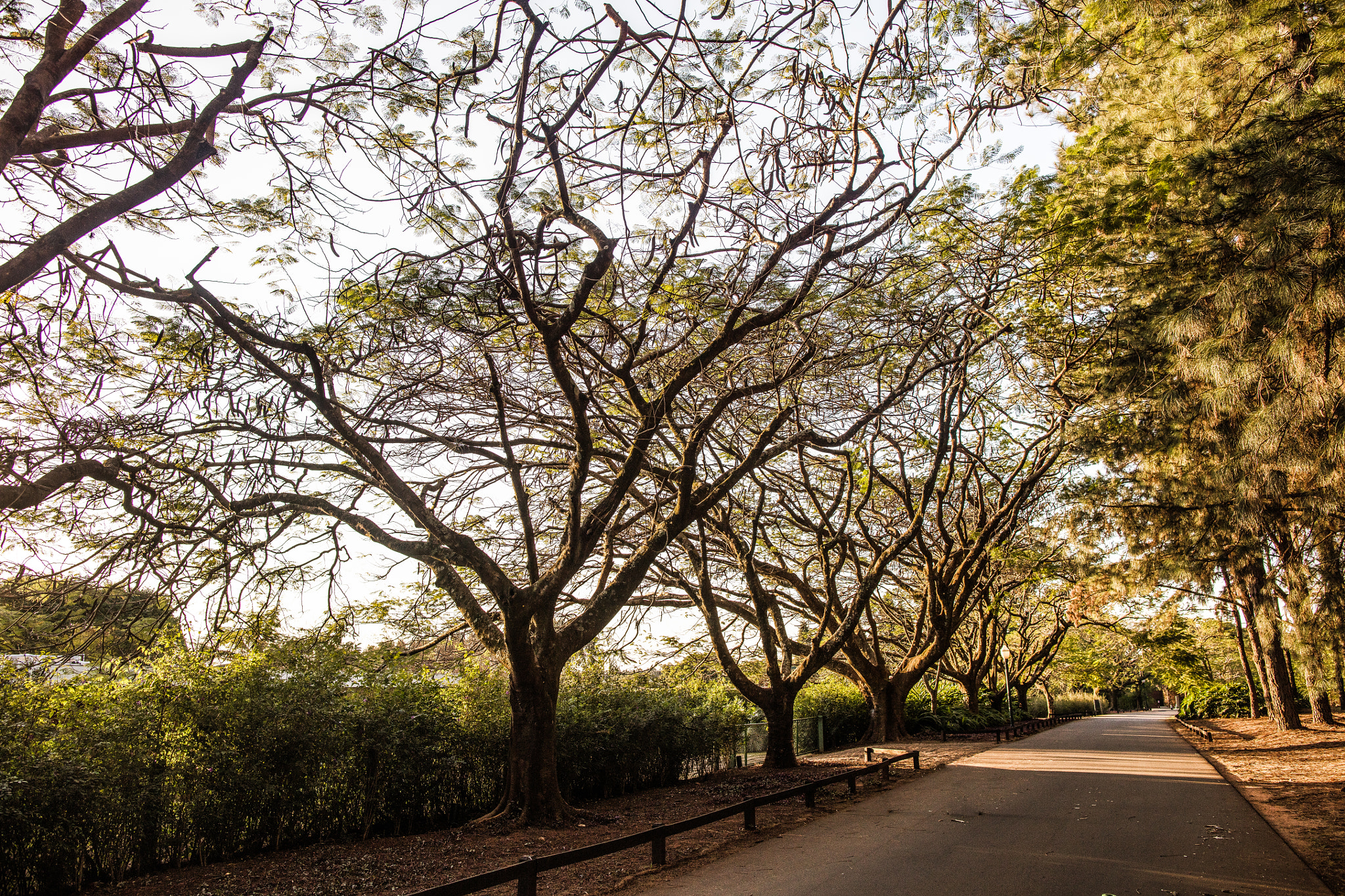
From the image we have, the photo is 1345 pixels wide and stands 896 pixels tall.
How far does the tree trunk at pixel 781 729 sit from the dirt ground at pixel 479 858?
12.6ft

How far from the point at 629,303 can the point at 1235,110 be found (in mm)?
7290

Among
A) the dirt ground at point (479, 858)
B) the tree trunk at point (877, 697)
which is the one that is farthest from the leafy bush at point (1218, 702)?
the dirt ground at point (479, 858)

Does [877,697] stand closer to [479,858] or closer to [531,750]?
[531,750]

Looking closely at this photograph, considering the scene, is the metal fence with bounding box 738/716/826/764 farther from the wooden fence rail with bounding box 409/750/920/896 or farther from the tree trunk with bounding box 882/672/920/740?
the wooden fence rail with bounding box 409/750/920/896

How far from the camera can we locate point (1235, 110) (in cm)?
816

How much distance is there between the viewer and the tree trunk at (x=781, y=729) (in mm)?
15688

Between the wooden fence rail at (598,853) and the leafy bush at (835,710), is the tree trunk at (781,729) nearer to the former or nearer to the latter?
the wooden fence rail at (598,853)

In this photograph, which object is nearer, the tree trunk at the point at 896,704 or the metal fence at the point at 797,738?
the metal fence at the point at 797,738

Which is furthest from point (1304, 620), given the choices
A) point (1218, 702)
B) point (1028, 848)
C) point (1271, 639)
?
point (1218, 702)

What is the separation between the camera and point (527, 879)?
584cm

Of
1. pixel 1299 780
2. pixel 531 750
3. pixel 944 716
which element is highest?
pixel 531 750

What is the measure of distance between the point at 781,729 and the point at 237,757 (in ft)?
36.7

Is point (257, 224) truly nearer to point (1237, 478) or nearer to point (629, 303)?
point (629, 303)

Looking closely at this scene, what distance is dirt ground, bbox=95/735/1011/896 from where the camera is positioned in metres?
6.70
